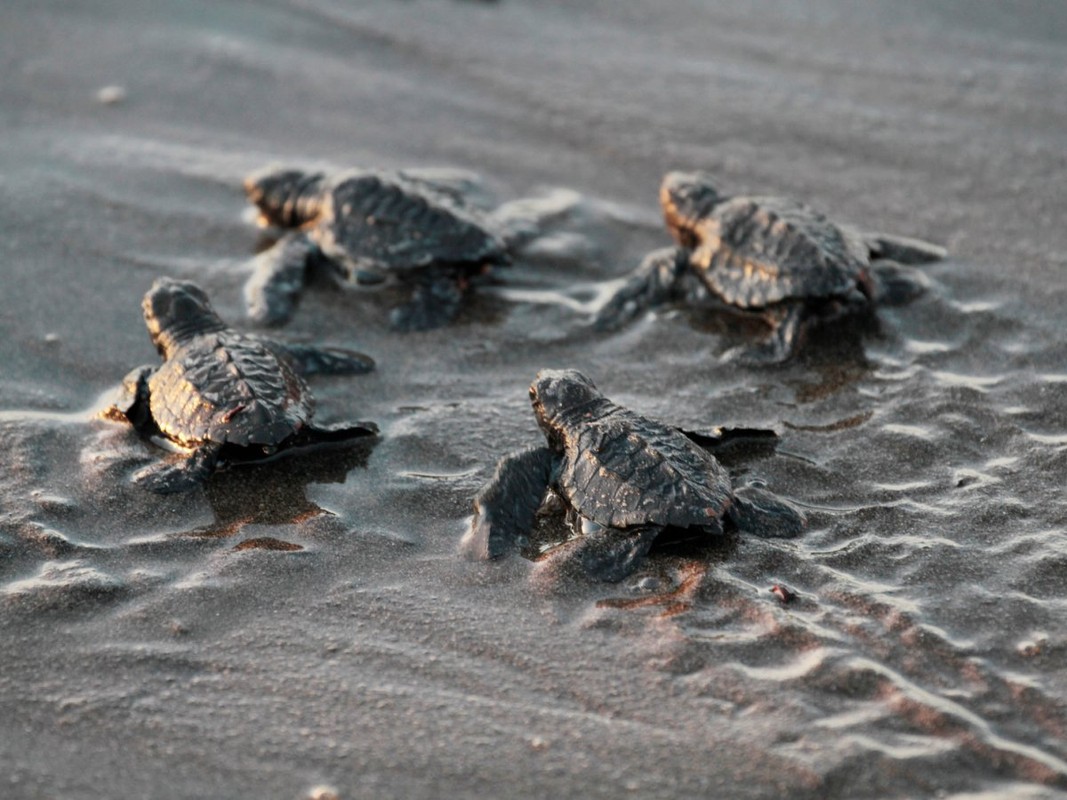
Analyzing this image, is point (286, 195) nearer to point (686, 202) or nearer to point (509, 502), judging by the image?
point (686, 202)

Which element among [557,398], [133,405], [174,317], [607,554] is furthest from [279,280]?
[607,554]

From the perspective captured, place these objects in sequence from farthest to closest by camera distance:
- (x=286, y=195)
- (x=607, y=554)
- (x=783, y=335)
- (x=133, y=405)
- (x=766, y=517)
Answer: (x=286, y=195) → (x=783, y=335) → (x=133, y=405) → (x=766, y=517) → (x=607, y=554)

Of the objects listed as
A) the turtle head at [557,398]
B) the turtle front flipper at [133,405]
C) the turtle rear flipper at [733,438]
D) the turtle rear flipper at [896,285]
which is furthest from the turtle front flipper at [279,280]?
the turtle rear flipper at [896,285]

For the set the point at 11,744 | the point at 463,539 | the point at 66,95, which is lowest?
the point at 11,744

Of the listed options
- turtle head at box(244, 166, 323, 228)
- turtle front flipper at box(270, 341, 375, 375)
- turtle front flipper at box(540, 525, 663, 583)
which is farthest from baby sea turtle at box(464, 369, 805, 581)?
turtle head at box(244, 166, 323, 228)

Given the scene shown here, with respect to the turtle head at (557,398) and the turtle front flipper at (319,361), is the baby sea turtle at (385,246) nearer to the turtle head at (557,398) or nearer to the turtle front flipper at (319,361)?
the turtle front flipper at (319,361)

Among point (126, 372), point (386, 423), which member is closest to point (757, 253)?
point (386, 423)

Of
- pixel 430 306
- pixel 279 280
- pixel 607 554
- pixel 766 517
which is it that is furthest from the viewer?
pixel 279 280

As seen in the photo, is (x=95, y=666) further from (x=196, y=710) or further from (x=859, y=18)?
(x=859, y=18)
